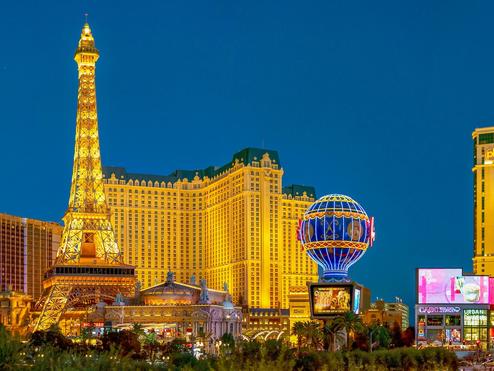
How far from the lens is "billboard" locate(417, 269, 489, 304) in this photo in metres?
105

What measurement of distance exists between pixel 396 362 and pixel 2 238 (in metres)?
109

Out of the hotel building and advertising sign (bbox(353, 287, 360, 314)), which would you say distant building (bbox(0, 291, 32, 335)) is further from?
advertising sign (bbox(353, 287, 360, 314))

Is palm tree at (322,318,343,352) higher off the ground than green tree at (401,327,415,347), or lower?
higher

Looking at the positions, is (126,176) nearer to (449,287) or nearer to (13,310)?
(13,310)

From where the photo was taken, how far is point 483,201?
5778 inches

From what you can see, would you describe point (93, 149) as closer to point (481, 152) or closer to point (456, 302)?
point (456, 302)

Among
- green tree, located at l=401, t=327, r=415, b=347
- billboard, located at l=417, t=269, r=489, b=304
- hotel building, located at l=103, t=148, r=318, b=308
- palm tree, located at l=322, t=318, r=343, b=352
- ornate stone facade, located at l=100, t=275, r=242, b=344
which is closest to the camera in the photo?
palm tree, located at l=322, t=318, r=343, b=352

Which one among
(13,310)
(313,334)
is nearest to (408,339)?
(313,334)

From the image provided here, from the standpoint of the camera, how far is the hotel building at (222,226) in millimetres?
139250

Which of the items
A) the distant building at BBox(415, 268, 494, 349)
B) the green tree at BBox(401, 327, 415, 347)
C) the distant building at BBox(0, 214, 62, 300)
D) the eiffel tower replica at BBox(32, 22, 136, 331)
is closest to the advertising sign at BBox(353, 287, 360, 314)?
the distant building at BBox(415, 268, 494, 349)

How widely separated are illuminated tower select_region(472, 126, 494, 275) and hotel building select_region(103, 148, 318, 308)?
26.8m

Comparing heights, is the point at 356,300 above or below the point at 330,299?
below

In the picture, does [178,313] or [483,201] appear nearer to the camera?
[178,313]

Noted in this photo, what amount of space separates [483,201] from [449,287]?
45.2m
